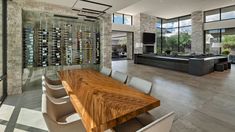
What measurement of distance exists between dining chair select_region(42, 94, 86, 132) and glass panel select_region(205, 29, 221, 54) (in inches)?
490

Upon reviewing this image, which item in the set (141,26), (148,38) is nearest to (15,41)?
(141,26)

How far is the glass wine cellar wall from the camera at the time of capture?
4.36 metres

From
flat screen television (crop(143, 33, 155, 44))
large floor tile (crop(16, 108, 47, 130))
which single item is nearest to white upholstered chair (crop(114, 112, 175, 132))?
large floor tile (crop(16, 108, 47, 130))

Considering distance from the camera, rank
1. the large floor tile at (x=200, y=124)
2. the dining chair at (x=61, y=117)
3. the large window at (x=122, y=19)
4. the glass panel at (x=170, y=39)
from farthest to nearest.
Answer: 1. the glass panel at (x=170, y=39)
2. the large window at (x=122, y=19)
3. the large floor tile at (x=200, y=124)
4. the dining chair at (x=61, y=117)

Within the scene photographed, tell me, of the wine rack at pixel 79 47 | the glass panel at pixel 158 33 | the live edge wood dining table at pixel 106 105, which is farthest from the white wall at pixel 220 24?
the live edge wood dining table at pixel 106 105

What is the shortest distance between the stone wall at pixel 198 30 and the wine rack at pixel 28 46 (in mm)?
11769

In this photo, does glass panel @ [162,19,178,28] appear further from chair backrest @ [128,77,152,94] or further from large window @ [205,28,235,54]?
chair backrest @ [128,77,152,94]

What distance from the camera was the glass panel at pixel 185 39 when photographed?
42.2 ft

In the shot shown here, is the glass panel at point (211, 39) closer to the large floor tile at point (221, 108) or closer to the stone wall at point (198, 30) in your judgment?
the stone wall at point (198, 30)

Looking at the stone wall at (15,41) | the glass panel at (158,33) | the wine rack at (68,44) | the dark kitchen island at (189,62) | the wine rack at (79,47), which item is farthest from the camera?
the glass panel at (158,33)

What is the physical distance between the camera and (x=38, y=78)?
173 inches

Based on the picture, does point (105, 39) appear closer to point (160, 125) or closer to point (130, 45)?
point (160, 125)

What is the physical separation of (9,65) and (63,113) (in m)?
2.98

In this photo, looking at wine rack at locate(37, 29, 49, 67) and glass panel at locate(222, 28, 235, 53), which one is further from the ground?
glass panel at locate(222, 28, 235, 53)
